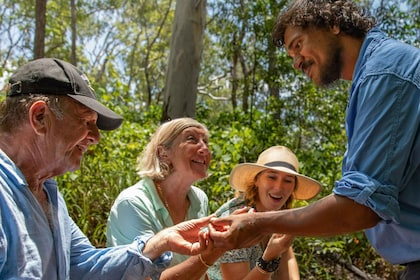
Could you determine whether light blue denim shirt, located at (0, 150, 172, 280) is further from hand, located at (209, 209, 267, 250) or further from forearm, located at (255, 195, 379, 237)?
forearm, located at (255, 195, 379, 237)

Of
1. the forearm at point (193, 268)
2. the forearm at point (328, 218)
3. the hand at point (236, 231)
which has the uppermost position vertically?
the forearm at point (328, 218)

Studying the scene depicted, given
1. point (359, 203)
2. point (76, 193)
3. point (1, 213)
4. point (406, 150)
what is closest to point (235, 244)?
point (359, 203)

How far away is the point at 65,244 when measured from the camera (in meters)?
2.08

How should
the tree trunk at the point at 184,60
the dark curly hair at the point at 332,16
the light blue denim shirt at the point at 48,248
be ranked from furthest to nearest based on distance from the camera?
the tree trunk at the point at 184,60
the dark curly hair at the point at 332,16
the light blue denim shirt at the point at 48,248

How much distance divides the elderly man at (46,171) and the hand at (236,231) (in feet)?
0.73

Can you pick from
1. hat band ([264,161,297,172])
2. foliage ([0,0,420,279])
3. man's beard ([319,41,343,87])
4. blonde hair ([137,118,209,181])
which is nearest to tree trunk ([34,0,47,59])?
foliage ([0,0,420,279])

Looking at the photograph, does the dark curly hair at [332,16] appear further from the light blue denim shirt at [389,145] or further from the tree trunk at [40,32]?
the tree trunk at [40,32]

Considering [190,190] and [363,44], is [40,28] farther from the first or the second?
[363,44]

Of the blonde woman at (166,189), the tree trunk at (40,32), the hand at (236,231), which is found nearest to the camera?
the hand at (236,231)

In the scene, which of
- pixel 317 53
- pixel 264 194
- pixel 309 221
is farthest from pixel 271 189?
pixel 309 221

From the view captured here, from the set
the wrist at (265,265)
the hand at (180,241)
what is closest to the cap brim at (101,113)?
the hand at (180,241)

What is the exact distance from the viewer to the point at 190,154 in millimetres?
3414

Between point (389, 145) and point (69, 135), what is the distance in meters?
1.14

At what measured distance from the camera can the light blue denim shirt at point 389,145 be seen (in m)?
1.79
